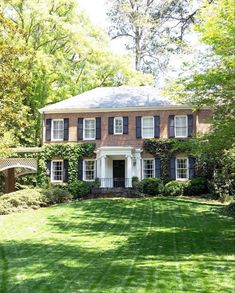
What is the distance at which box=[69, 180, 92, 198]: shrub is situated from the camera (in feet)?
94.2

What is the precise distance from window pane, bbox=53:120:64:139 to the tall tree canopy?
5127 mm

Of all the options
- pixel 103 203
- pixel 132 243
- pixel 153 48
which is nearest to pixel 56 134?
pixel 103 203

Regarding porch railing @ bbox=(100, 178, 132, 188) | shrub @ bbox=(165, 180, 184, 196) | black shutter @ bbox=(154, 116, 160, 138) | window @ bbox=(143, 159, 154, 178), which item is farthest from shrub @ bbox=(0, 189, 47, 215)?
black shutter @ bbox=(154, 116, 160, 138)

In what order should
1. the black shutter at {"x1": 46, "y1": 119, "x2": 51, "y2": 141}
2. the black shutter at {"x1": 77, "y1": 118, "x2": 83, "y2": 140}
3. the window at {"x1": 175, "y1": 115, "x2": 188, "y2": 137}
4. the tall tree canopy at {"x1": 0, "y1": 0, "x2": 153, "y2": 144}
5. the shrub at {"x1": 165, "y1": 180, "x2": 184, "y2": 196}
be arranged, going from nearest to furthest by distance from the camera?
the shrub at {"x1": 165, "y1": 180, "x2": 184, "y2": 196} → the window at {"x1": 175, "y1": 115, "x2": 188, "y2": 137} → the black shutter at {"x1": 77, "y1": 118, "x2": 83, "y2": 140} → the black shutter at {"x1": 46, "y1": 119, "x2": 51, "y2": 141} → the tall tree canopy at {"x1": 0, "y1": 0, "x2": 153, "y2": 144}

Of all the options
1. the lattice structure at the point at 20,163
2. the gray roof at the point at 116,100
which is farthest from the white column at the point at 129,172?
the lattice structure at the point at 20,163

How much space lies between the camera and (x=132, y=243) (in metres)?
12.4

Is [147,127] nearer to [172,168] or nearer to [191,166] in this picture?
[172,168]

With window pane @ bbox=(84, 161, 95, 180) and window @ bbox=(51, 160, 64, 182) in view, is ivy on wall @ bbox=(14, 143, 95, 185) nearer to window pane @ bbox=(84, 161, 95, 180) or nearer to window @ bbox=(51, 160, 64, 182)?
window @ bbox=(51, 160, 64, 182)

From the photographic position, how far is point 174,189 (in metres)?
27.7

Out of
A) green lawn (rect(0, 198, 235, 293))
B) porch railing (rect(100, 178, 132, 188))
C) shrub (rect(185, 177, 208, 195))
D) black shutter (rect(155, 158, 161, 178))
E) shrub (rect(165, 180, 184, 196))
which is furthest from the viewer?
black shutter (rect(155, 158, 161, 178))

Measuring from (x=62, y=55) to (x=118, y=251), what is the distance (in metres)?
29.9

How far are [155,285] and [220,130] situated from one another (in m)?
5.87

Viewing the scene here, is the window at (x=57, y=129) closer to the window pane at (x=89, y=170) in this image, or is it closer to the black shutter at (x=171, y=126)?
the window pane at (x=89, y=170)

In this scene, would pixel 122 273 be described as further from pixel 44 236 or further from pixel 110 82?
pixel 110 82
